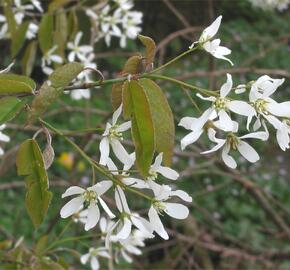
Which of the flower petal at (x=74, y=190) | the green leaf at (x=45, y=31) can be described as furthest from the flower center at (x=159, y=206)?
the green leaf at (x=45, y=31)

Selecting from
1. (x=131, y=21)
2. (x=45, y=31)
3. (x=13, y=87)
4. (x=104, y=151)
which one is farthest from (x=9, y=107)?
(x=131, y=21)

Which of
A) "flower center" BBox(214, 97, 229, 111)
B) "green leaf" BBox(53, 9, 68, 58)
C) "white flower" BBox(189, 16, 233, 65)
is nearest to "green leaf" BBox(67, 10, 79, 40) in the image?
"green leaf" BBox(53, 9, 68, 58)

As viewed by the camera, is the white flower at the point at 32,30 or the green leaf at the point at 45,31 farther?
the white flower at the point at 32,30

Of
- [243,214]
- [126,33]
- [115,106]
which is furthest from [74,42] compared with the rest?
[243,214]

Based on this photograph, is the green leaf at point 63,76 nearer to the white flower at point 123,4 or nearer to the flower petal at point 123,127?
the flower petal at point 123,127

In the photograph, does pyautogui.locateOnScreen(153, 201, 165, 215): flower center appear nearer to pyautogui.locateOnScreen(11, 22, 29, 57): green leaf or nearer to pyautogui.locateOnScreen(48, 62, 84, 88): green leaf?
pyautogui.locateOnScreen(48, 62, 84, 88): green leaf

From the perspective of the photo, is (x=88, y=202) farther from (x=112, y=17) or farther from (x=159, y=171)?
(x=112, y=17)
